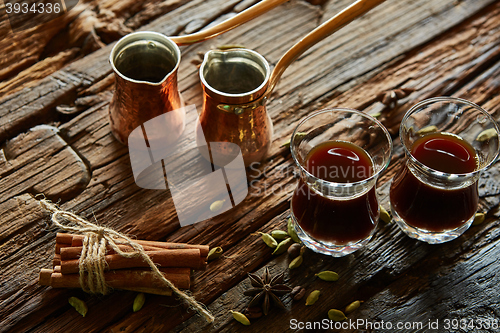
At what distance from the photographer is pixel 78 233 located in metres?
1.27

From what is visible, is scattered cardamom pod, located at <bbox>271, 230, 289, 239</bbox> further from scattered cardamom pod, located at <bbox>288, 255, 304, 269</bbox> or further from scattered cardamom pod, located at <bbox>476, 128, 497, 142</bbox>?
scattered cardamom pod, located at <bbox>476, 128, 497, 142</bbox>

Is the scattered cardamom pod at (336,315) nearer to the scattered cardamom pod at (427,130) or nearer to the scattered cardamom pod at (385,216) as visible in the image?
the scattered cardamom pod at (385,216)

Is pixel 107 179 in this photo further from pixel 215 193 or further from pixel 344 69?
pixel 344 69

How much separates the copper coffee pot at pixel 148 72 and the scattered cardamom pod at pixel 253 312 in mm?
565

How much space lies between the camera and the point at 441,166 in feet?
3.91

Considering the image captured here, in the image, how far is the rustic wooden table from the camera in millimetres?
1186

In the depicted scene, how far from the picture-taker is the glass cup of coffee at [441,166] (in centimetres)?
115

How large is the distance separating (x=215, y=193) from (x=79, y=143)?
0.46m

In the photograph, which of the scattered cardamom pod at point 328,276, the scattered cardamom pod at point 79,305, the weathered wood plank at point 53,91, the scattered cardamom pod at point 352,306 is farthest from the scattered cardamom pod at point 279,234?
the weathered wood plank at point 53,91

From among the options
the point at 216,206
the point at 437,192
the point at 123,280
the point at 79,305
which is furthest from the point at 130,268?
the point at 437,192

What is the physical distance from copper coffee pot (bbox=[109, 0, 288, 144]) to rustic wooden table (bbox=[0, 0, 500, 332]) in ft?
0.52

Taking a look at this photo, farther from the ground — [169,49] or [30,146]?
[169,49]

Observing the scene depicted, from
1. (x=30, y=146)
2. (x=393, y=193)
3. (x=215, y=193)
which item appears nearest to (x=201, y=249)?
(x=215, y=193)

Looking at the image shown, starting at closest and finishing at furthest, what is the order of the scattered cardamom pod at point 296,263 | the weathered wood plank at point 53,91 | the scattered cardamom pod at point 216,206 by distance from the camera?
the scattered cardamom pod at point 296,263 < the scattered cardamom pod at point 216,206 < the weathered wood plank at point 53,91
